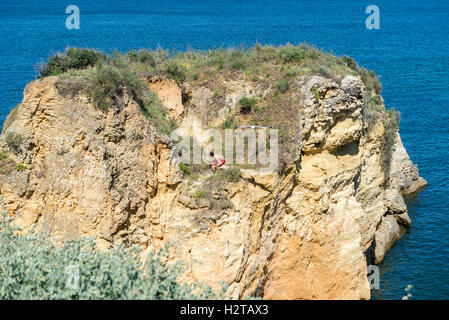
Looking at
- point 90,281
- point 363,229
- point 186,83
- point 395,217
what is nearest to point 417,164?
point 395,217

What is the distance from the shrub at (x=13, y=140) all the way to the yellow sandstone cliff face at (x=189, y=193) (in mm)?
165

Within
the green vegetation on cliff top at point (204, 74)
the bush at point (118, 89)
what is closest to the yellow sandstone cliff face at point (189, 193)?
the bush at point (118, 89)

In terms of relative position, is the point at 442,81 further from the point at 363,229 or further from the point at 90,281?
the point at 90,281

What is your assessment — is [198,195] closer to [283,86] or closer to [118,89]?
[118,89]

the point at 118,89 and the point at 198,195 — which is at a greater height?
the point at 118,89

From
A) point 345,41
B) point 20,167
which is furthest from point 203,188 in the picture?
point 345,41

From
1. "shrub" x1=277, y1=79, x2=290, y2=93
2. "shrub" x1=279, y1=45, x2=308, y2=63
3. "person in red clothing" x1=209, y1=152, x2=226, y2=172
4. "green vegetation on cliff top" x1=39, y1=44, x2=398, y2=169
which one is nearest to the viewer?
"green vegetation on cliff top" x1=39, y1=44, x2=398, y2=169

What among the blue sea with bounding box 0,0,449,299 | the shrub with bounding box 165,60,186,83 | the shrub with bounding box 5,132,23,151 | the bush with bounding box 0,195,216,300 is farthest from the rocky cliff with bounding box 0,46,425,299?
the blue sea with bounding box 0,0,449,299

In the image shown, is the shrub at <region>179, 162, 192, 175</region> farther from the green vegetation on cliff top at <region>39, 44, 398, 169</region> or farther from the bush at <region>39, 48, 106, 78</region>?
the bush at <region>39, 48, 106, 78</region>

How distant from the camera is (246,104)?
77.4 feet

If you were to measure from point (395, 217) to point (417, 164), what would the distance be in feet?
35.3

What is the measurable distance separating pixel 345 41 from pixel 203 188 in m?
65.6

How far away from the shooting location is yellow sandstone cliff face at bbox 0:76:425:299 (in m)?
19.1

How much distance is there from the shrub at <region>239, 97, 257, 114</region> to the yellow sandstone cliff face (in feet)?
1.97
